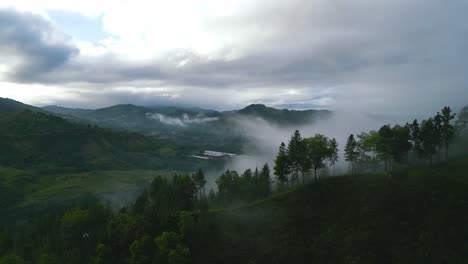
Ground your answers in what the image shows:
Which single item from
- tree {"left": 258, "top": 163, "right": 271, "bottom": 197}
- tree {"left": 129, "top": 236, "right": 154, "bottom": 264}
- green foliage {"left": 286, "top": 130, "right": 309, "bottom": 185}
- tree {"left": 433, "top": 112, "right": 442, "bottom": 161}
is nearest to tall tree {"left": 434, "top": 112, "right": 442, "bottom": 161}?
tree {"left": 433, "top": 112, "right": 442, "bottom": 161}

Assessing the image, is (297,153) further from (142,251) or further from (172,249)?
(142,251)

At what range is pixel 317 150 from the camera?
105 m

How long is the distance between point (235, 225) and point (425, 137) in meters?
71.5

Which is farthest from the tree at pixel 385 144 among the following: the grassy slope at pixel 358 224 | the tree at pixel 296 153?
the tree at pixel 296 153

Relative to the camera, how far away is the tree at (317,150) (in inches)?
4117

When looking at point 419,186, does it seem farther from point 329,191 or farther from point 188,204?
point 188,204

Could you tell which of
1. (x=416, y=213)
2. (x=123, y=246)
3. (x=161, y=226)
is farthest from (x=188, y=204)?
(x=416, y=213)

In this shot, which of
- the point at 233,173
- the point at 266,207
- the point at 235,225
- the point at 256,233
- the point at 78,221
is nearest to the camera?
the point at 256,233

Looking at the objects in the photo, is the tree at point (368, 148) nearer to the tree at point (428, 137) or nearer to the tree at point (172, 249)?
the tree at point (428, 137)

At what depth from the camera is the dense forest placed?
6262 centimetres

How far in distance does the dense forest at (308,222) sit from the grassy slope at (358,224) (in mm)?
233

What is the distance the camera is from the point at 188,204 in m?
94.3

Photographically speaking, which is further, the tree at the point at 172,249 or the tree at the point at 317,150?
the tree at the point at 317,150

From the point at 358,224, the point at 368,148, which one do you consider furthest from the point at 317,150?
the point at 358,224
